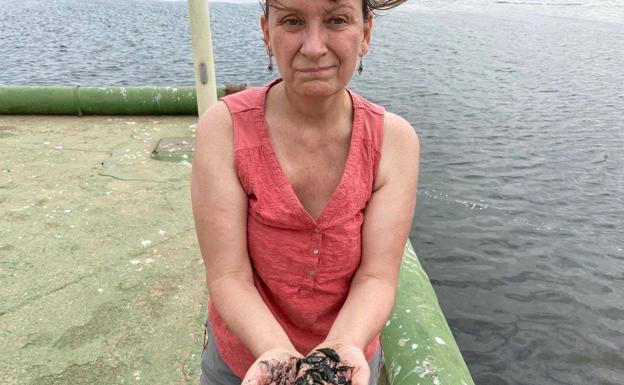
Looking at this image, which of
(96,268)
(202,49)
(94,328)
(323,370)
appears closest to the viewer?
(323,370)

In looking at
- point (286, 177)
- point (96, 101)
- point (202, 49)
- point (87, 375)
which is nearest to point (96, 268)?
point (87, 375)

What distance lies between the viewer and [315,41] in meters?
1.39

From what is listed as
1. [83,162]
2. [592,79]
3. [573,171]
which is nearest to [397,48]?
[592,79]

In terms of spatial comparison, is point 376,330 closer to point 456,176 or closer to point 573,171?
point 456,176

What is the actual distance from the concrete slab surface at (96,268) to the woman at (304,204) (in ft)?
4.57

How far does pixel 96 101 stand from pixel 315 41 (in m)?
6.21

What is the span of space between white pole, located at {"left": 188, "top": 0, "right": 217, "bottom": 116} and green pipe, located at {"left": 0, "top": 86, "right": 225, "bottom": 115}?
2273 millimetres

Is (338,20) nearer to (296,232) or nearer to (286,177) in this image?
(286,177)

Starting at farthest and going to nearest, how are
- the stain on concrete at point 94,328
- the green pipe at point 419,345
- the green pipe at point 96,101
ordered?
the green pipe at point 96,101 → the stain on concrete at point 94,328 → the green pipe at point 419,345

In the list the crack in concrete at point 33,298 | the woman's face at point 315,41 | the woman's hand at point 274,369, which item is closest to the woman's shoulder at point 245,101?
the woman's face at point 315,41

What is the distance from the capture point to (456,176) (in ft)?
25.8

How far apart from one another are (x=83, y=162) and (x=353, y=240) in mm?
4618

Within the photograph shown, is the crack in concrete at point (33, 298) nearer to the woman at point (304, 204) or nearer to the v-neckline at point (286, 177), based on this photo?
the woman at point (304, 204)

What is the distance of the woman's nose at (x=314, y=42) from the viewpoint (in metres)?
1.39
